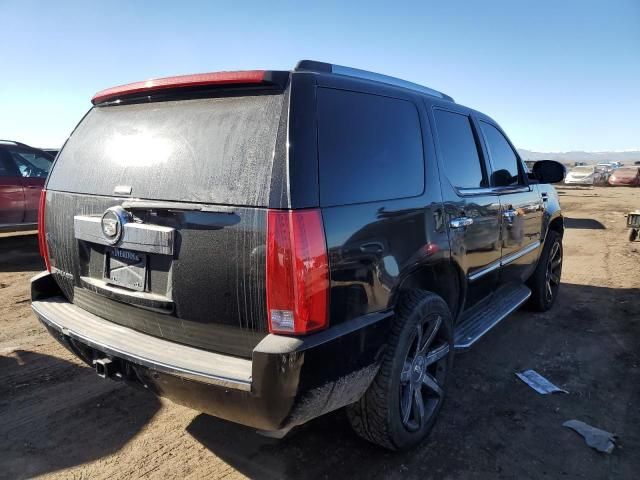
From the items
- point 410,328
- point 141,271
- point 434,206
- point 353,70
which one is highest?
point 353,70

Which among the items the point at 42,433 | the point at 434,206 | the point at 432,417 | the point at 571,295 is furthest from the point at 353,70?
the point at 571,295

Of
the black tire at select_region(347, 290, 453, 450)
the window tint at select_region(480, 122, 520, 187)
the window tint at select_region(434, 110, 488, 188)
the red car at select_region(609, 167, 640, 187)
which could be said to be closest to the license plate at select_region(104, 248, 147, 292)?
the black tire at select_region(347, 290, 453, 450)

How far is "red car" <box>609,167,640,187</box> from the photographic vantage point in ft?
94.3

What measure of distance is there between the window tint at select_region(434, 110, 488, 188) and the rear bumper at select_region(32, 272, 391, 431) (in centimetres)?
133

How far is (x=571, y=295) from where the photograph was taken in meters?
5.95

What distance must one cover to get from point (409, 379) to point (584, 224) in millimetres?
12288

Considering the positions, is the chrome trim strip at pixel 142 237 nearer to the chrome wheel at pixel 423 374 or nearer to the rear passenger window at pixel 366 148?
the rear passenger window at pixel 366 148

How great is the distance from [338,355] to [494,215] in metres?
2.14

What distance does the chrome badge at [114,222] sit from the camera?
2.27 m

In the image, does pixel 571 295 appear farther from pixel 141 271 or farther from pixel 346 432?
pixel 141 271

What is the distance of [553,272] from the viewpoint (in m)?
5.46

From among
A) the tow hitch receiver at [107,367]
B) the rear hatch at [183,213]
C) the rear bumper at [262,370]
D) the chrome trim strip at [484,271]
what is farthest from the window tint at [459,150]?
the tow hitch receiver at [107,367]

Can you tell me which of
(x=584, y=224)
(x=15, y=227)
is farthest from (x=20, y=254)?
(x=584, y=224)

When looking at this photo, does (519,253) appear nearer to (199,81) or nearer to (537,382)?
(537,382)
